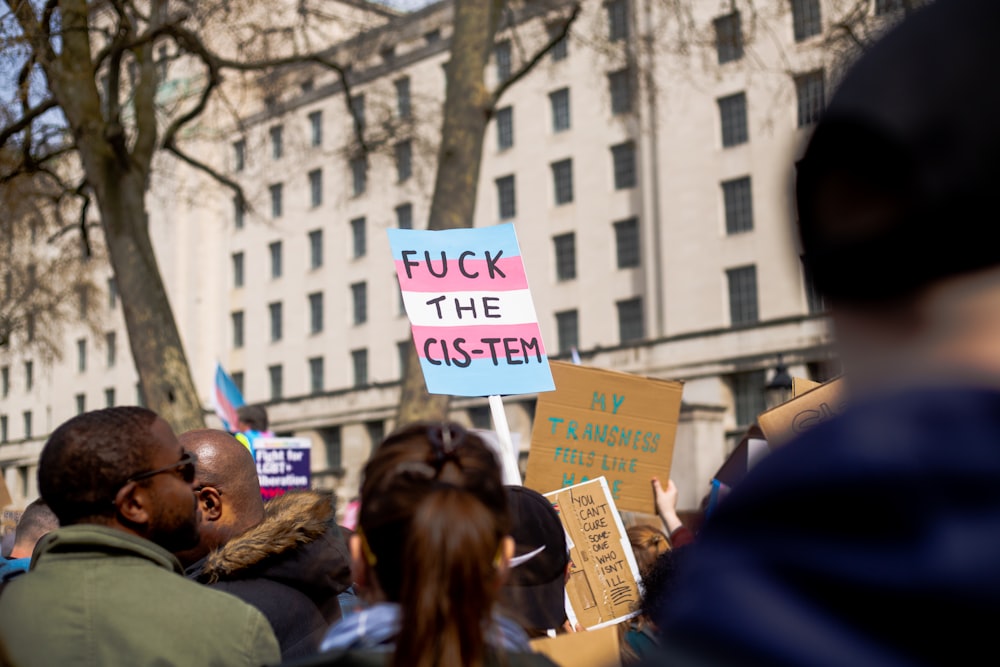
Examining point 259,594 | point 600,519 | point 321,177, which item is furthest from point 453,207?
point 321,177

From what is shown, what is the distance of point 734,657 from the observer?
0.76 metres

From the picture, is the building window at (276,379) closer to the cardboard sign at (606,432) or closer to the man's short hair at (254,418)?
the man's short hair at (254,418)

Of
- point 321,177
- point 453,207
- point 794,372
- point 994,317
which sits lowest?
point 794,372

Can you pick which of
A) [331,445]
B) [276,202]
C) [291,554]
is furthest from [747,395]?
[291,554]

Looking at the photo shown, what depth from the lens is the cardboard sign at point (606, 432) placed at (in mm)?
5582

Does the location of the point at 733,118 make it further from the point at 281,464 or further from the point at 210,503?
the point at 210,503

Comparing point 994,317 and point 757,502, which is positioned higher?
point 994,317

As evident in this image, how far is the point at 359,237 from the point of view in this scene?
49938 mm

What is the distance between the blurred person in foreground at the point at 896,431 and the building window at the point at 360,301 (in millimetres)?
48628

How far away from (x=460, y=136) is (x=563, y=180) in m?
30.2

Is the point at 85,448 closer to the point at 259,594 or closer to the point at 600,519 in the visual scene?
the point at 259,594

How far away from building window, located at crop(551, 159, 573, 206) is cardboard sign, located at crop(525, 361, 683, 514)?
3631 cm

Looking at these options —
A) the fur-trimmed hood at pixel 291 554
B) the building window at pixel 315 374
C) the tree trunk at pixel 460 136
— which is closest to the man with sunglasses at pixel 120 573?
the fur-trimmed hood at pixel 291 554

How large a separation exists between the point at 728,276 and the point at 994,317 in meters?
36.6
